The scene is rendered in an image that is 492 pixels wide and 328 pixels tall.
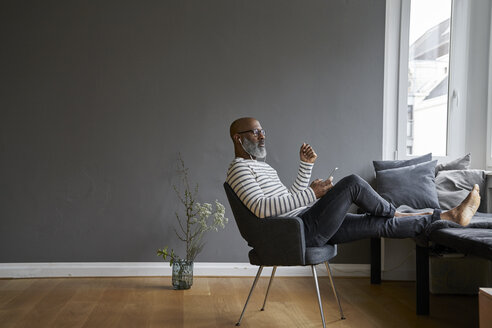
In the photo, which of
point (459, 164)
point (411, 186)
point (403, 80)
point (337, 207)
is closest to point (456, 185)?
point (459, 164)

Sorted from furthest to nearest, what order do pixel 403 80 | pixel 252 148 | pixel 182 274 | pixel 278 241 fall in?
pixel 403 80
pixel 182 274
pixel 252 148
pixel 278 241

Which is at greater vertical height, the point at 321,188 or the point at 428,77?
the point at 428,77

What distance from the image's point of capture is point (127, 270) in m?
4.11

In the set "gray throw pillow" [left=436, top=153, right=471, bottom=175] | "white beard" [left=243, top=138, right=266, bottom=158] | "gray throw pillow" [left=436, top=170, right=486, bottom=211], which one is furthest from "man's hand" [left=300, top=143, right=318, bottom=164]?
"gray throw pillow" [left=436, top=153, right=471, bottom=175]

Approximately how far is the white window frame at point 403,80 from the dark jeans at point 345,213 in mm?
1544

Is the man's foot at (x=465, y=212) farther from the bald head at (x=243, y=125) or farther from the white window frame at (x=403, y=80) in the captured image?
the white window frame at (x=403, y=80)

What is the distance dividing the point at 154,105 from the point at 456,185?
239cm

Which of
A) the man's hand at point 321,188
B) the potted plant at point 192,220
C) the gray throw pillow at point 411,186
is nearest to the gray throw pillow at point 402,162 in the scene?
the gray throw pillow at point 411,186

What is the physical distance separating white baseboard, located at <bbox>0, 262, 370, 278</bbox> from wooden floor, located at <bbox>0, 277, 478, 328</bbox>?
70mm

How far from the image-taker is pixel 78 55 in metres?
4.14

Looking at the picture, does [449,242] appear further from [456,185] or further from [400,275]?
[400,275]

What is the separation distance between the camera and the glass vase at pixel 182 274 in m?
3.73

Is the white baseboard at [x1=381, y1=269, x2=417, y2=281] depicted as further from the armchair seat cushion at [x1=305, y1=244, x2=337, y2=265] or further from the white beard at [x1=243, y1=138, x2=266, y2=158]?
the white beard at [x1=243, y1=138, x2=266, y2=158]

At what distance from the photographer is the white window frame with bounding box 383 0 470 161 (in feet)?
14.3
